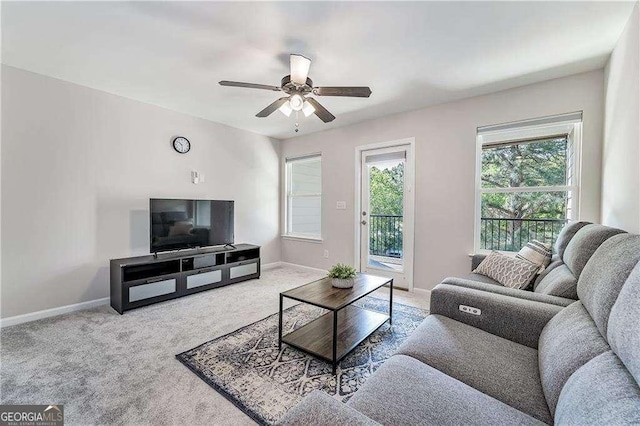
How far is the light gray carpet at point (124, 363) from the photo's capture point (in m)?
1.51

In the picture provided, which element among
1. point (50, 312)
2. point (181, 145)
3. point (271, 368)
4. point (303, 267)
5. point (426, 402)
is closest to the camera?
point (426, 402)

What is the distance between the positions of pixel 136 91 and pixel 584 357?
414cm

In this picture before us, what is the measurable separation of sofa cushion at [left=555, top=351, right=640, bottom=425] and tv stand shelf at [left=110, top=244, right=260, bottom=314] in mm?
3404

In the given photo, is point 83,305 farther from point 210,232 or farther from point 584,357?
point 584,357

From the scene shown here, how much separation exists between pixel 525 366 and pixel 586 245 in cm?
90

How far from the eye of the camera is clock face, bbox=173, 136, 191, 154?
12.1 ft

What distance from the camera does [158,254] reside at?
332cm

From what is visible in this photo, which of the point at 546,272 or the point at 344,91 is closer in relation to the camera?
the point at 546,272

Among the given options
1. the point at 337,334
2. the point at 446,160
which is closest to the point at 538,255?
the point at 446,160

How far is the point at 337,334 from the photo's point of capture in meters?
2.12

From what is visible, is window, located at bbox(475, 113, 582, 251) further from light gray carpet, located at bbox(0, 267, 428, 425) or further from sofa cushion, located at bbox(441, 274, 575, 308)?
light gray carpet, located at bbox(0, 267, 428, 425)

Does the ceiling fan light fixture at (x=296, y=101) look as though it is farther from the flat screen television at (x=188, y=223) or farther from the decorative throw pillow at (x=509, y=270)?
the decorative throw pillow at (x=509, y=270)

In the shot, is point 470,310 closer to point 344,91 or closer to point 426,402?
point 426,402

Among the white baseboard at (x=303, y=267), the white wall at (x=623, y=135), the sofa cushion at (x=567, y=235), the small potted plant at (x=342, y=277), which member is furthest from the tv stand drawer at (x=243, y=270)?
the white wall at (x=623, y=135)
